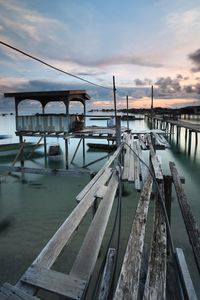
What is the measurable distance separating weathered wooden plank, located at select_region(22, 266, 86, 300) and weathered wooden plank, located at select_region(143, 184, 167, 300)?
683 millimetres

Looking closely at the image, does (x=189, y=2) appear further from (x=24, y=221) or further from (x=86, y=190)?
(x=24, y=221)

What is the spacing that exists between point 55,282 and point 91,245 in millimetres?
977

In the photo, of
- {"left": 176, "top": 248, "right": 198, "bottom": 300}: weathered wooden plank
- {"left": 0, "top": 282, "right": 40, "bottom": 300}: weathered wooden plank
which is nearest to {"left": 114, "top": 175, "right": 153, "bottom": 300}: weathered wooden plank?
{"left": 176, "top": 248, "right": 198, "bottom": 300}: weathered wooden plank

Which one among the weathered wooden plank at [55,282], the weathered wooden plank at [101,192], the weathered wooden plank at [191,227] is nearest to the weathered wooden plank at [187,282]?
the weathered wooden plank at [191,227]

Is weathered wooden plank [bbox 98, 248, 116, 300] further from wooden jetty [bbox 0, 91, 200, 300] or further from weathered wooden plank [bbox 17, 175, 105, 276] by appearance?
weathered wooden plank [bbox 17, 175, 105, 276]

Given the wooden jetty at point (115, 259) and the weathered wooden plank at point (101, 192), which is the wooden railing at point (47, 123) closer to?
the wooden jetty at point (115, 259)

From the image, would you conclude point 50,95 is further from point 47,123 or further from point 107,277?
point 107,277

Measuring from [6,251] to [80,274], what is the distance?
5.45m

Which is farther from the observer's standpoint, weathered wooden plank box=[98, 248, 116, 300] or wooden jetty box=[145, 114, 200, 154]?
wooden jetty box=[145, 114, 200, 154]

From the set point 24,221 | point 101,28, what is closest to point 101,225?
point 24,221

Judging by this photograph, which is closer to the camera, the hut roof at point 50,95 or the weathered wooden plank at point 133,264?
the weathered wooden plank at point 133,264

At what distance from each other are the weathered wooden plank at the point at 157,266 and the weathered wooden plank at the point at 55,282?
683 millimetres

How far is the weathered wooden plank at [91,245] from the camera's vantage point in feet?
8.49

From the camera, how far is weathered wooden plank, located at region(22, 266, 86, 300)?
209 cm
